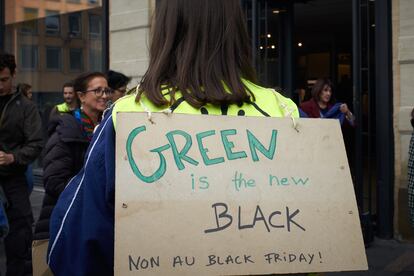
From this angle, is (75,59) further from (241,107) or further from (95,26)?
(241,107)

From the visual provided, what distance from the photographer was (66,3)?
33.8 ft

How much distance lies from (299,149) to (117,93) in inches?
131

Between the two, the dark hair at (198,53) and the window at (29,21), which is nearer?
the dark hair at (198,53)

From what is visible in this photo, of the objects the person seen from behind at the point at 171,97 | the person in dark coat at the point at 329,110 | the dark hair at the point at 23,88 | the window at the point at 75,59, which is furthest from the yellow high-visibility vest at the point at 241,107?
the window at the point at 75,59

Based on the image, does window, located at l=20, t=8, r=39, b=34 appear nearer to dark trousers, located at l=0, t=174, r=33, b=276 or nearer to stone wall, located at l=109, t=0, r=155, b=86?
stone wall, located at l=109, t=0, r=155, b=86

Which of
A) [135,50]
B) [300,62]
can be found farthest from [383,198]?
[300,62]

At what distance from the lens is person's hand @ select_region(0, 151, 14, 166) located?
4.48 meters

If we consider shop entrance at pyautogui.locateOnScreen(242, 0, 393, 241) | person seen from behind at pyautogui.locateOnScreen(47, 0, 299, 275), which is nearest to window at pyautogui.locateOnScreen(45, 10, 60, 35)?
shop entrance at pyautogui.locateOnScreen(242, 0, 393, 241)

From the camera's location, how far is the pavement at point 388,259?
5.47 meters

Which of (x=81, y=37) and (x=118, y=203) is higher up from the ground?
(x=81, y=37)

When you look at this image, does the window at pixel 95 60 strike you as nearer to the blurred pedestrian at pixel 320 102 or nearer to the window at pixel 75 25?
the window at pixel 75 25

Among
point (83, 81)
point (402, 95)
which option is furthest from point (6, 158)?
point (402, 95)

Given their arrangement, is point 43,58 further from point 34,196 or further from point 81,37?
point 34,196

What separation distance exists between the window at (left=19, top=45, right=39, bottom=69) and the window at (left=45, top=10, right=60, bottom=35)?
0.54m
